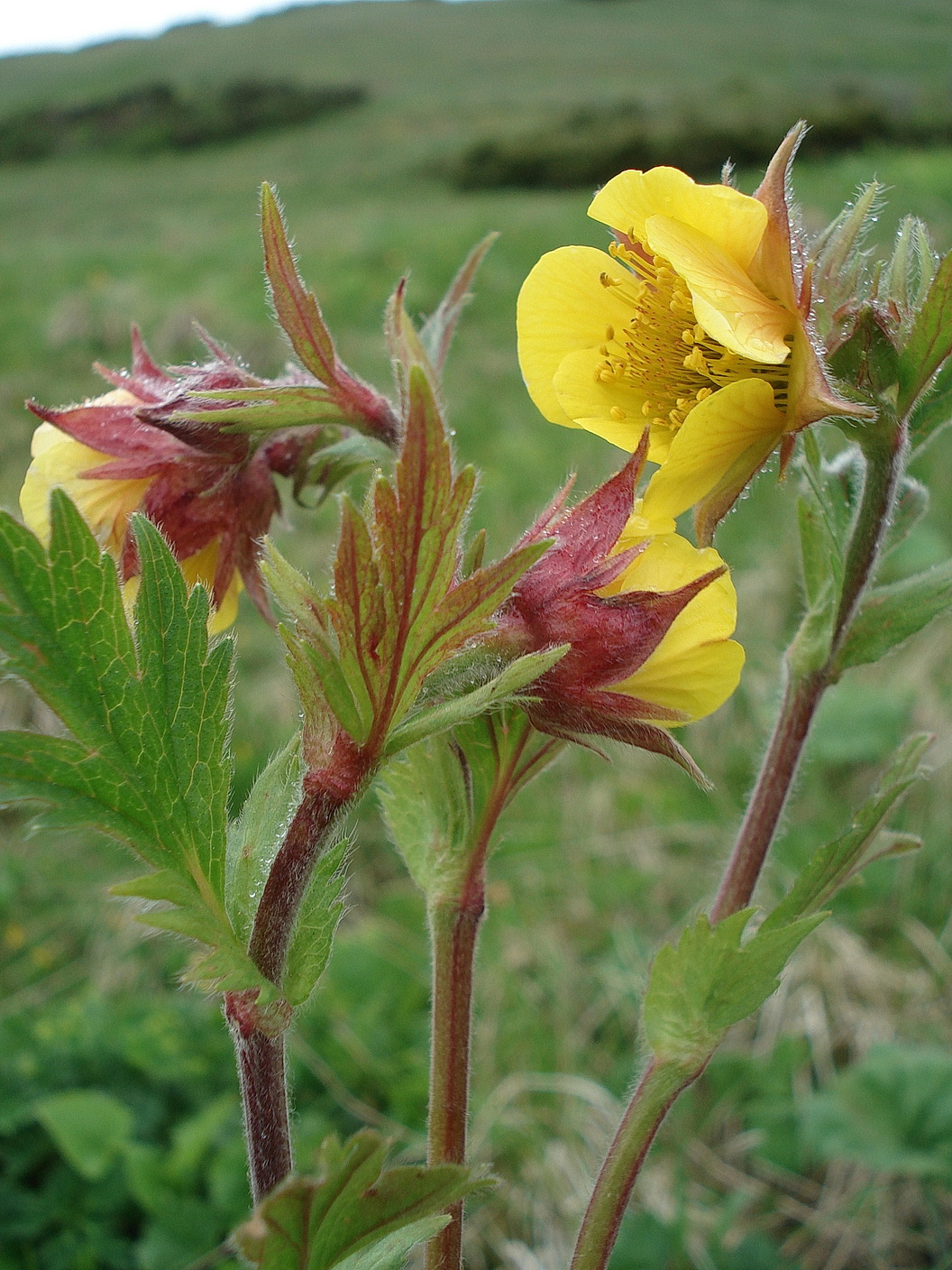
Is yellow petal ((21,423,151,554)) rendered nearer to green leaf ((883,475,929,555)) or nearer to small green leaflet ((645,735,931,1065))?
small green leaflet ((645,735,931,1065))

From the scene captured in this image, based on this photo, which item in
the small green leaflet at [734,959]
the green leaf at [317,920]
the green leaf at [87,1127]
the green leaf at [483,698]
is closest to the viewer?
the green leaf at [483,698]

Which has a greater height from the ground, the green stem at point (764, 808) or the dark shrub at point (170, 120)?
the dark shrub at point (170, 120)

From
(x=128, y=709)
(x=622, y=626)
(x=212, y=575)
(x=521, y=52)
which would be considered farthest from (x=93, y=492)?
(x=521, y=52)

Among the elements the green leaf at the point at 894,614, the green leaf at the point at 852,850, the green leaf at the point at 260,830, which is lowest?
the green leaf at the point at 852,850

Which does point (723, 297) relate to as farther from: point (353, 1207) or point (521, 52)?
point (521, 52)

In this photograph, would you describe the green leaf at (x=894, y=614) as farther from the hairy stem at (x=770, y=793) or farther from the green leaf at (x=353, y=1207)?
the green leaf at (x=353, y=1207)

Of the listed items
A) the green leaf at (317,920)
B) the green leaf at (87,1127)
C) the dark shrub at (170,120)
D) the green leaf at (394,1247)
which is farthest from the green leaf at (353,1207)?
the dark shrub at (170,120)

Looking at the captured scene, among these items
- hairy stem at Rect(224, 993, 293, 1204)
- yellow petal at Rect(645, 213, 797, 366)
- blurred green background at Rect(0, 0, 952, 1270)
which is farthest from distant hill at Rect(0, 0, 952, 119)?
hairy stem at Rect(224, 993, 293, 1204)

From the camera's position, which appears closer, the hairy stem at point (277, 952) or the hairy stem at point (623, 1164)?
the hairy stem at point (277, 952)
